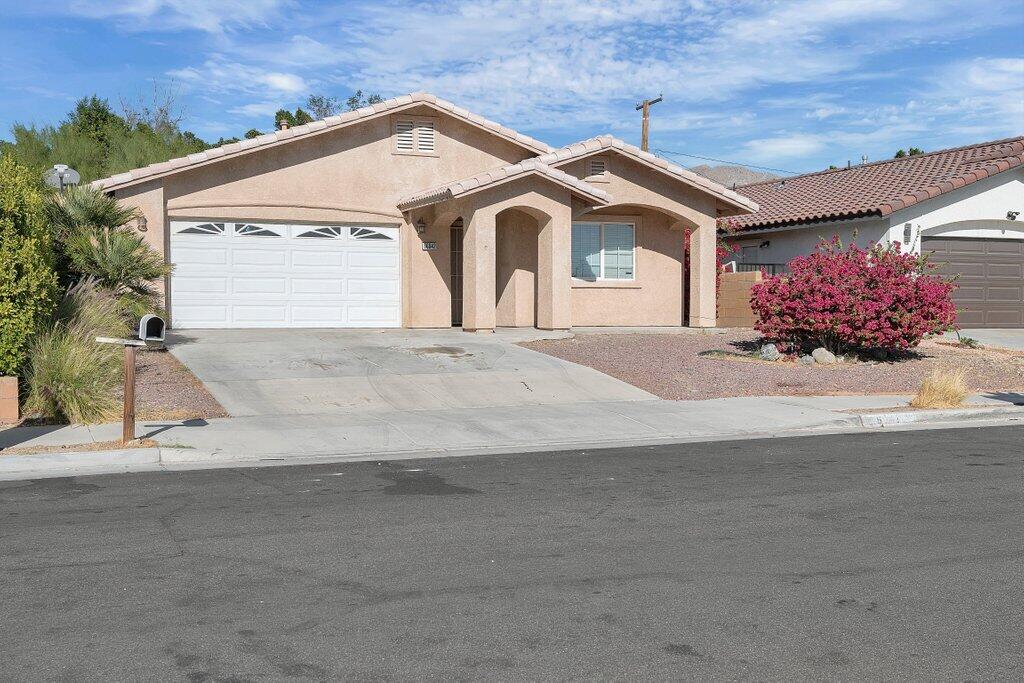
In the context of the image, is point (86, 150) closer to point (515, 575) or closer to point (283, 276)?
point (283, 276)

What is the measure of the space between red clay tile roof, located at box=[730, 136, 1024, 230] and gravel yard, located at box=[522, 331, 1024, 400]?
16.1 feet

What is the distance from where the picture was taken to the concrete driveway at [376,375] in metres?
14.8

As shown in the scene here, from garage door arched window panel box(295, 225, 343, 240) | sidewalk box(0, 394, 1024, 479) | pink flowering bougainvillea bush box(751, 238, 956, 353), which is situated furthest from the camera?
garage door arched window panel box(295, 225, 343, 240)

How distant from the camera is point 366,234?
22938mm

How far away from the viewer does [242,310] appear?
21.9 metres

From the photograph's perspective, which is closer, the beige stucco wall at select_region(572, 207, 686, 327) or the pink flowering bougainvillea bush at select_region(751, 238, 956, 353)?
the pink flowering bougainvillea bush at select_region(751, 238, 956, 353)

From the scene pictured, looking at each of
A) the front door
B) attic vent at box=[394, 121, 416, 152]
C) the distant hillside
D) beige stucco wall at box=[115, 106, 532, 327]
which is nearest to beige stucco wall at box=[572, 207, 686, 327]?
the front door

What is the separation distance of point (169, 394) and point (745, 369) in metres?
9.89

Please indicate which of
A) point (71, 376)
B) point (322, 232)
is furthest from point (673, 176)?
point (71, 376)

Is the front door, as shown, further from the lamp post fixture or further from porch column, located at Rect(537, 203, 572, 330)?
the lamp post fixture

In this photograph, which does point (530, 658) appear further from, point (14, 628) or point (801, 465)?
point (801, 465)

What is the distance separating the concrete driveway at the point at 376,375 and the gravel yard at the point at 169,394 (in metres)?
0.22

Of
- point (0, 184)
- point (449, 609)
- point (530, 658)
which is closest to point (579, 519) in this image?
point (449, 609)

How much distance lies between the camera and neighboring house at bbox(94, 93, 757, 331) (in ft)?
69.8
